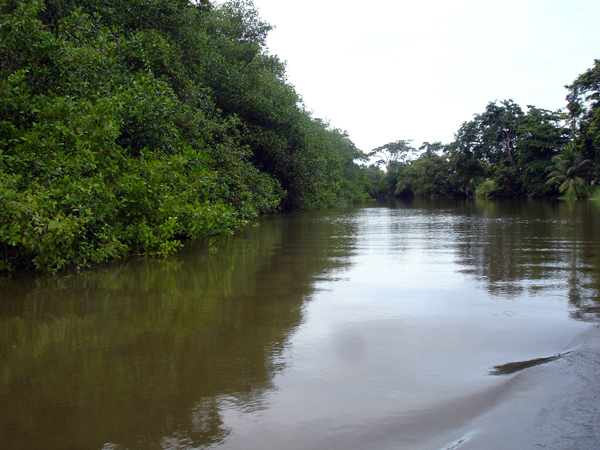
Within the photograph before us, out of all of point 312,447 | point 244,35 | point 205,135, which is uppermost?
point 244,35

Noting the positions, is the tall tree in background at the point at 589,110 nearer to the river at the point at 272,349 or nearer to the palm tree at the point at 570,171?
the palm tree at the point at 570,171

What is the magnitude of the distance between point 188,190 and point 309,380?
5.85 meters

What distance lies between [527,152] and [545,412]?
50415 millimetres

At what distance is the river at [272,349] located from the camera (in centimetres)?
221

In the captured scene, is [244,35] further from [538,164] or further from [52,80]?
[538,164]

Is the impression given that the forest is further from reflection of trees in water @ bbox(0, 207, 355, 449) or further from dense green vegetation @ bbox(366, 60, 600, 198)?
dense green vegetation @ bbox(366, 60, 600, 198)

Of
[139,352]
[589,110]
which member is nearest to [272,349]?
[139,352]

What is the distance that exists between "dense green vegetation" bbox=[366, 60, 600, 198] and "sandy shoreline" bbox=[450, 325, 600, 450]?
122 feet

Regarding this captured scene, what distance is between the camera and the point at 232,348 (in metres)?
3.24

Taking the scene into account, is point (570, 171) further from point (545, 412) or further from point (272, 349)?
point (545, 412)

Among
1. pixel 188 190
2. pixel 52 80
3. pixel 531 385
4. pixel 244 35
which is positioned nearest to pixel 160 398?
pixel 531 385

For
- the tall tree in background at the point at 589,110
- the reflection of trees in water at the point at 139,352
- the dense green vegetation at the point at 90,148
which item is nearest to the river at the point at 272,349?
the reflection of trees in water at the point at 139,352

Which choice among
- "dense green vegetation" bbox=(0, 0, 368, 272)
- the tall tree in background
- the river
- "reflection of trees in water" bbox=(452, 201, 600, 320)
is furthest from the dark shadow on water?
the tall tree in background

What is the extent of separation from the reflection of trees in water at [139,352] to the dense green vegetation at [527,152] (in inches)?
1446
